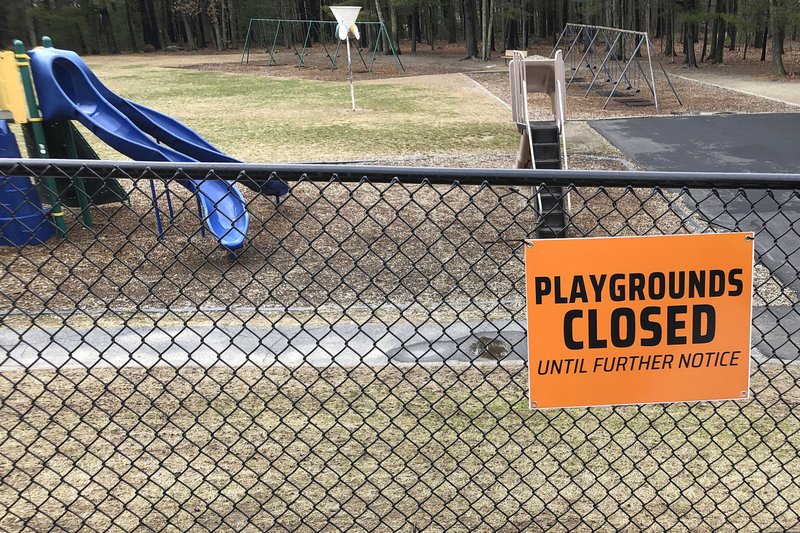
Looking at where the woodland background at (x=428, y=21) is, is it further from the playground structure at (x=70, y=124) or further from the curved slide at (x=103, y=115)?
the playground structure at (x=70, y=124)

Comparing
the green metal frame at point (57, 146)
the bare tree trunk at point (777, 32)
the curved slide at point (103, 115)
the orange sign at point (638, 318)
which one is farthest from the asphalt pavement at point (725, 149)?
the bare tree trunk at point (777, 32)

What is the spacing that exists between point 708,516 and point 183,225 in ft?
21.6

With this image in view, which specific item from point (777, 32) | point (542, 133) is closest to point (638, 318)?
point (542, 133)

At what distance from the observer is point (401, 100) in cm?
1998

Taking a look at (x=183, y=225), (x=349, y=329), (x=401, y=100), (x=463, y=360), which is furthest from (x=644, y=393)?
(x=401, y=100)

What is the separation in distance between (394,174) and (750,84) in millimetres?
23233

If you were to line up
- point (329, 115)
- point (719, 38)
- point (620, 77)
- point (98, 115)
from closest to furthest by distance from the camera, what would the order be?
1. point (98, 115)
2. point (329, 115)
3. point (620, 77)
4. point (719, 38)

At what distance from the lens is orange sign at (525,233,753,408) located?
2191mm

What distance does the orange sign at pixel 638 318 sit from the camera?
219 cm

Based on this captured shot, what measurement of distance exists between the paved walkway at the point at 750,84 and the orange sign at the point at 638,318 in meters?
17.4

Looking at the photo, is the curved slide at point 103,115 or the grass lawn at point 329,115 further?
the grass lawn at point 329,115

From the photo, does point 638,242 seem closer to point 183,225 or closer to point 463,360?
point 463,360

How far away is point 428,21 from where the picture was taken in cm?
5172

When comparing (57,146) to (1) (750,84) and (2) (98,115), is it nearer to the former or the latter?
(2) (98,115)
